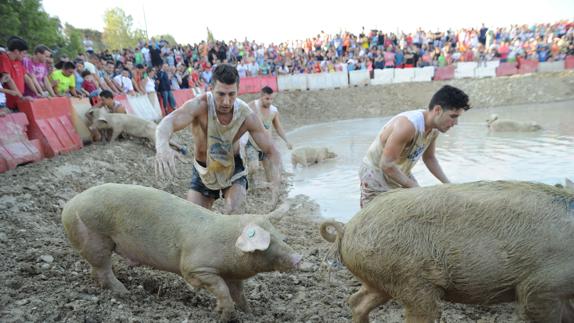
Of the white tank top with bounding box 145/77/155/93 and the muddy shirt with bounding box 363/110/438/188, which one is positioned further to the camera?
the white tank top with bounding box 145/77/155/93

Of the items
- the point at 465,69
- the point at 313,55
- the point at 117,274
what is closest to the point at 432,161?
the point at 117,274

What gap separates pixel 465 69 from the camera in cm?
2662

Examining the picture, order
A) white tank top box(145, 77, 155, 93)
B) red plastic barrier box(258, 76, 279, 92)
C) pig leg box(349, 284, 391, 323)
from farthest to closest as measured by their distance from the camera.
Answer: red plastic barrier box(258, 76, 279, 92)
white tank top box(145, 77, 155, 93)
pig leg box(349, 284, 391, 323)

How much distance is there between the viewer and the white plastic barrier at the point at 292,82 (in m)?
23.9

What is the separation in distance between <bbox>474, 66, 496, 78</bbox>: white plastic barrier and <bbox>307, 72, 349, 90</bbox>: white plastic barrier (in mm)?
7985

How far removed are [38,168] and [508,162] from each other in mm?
8599

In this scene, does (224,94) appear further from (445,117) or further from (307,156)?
(307,156)

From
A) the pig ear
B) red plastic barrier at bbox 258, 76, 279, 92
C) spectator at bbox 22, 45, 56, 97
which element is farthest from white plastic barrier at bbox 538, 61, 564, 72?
the pig ear

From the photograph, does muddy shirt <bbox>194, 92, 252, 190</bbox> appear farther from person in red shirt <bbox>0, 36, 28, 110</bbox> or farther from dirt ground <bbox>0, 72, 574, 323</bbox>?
person in red shirt <bbox>0, 36, 28, 110</bbox>

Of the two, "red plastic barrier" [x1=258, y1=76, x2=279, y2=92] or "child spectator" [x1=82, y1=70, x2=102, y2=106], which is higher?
"child spectator" [x1=82, y1=70, x2=102, y2=106]

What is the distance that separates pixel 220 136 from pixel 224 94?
46 cm

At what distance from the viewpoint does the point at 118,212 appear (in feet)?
11.2

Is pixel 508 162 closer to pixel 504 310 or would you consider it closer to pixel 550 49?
pixel 504 310

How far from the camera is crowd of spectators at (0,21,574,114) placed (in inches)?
560
